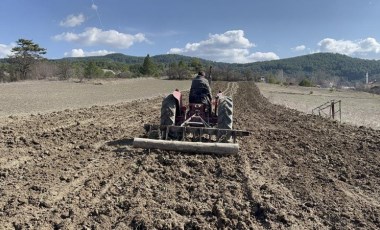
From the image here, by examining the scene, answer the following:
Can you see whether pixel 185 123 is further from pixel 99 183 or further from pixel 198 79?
pixel 99 183

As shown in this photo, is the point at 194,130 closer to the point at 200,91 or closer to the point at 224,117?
the point at 224,117

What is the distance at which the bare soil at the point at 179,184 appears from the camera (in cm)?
521

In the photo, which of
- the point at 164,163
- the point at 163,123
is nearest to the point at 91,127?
the point at 163,123

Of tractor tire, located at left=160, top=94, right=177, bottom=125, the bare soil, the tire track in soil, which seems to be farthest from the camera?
tractor tire, located at left=160, top=94, right=177, bottom=125

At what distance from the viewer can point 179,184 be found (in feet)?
21.7

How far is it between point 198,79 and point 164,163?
127 inches

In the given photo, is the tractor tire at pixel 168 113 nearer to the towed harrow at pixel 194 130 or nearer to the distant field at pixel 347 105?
the towed harrow at pixel 194 130

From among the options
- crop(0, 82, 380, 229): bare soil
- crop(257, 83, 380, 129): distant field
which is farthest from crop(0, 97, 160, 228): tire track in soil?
crop(257, 83, 380, 129): distant field

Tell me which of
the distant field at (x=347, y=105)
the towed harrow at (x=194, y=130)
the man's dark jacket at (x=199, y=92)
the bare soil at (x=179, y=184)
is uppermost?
the man's dark jacket at (x=199, y=92)

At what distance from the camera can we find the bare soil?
17.1 ft

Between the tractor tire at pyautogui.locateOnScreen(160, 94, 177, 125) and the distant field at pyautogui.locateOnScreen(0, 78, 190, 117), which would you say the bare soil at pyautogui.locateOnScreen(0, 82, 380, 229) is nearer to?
the tractor tire at pyautogui.locateOnScreen(160, 94, 177, 125)

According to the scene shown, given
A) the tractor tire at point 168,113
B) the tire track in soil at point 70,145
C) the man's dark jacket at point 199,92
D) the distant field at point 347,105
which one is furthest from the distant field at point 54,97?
the distant field at point 347,105

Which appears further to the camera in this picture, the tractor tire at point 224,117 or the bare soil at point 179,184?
the tractor tire at point 224,117

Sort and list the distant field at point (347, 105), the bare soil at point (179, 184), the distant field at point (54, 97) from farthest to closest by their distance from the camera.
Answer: the distant field at point (347, 105) < the distant field at point (54, 97) < the bare soil at point (179, 184)
